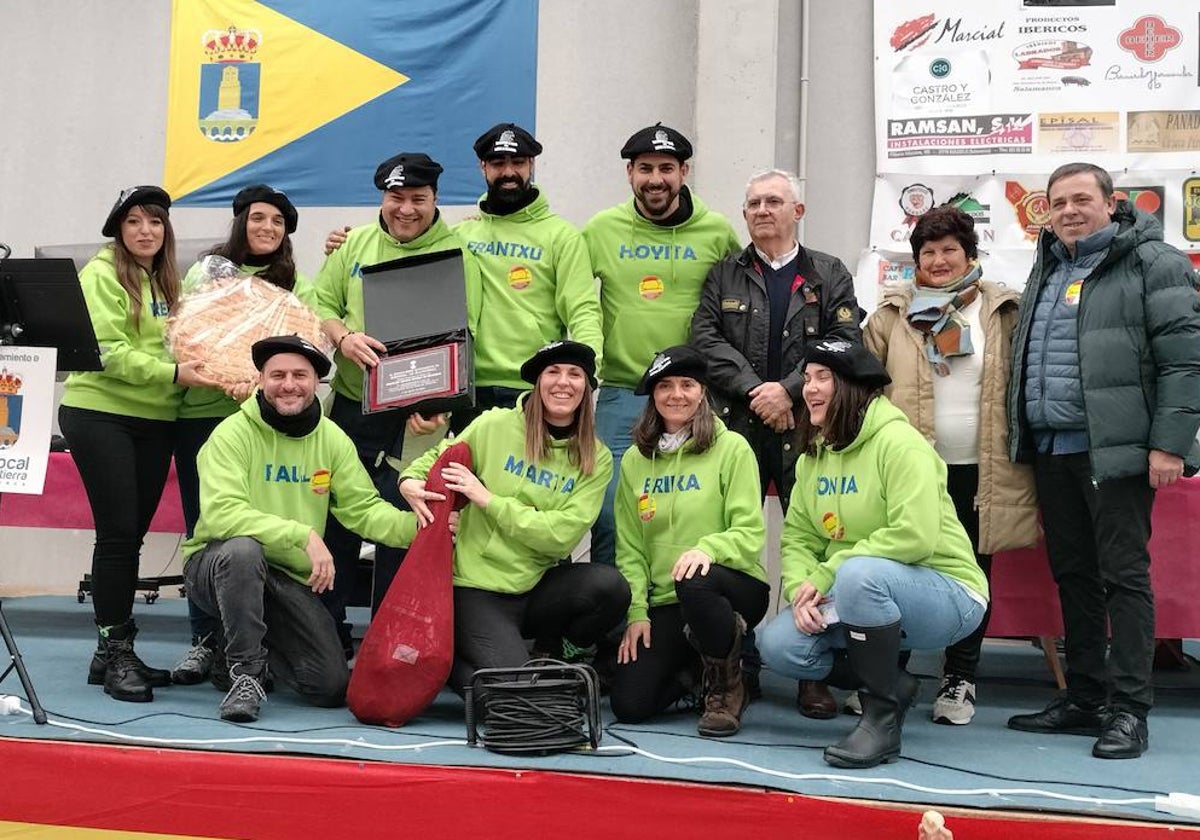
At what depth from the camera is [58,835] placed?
2.69 metres

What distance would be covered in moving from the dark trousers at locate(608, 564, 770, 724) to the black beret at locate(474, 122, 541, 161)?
1412mm

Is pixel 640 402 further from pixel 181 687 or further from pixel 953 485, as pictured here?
pixel 181 687

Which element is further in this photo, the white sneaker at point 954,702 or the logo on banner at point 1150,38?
the logo on banner at point 1150,38

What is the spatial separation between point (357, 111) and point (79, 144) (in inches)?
62.2

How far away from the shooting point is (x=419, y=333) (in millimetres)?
3586

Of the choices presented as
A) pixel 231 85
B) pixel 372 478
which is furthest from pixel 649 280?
pixel 231 85

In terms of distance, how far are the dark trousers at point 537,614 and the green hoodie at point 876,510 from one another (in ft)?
1.62

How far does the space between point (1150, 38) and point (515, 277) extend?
3.17m

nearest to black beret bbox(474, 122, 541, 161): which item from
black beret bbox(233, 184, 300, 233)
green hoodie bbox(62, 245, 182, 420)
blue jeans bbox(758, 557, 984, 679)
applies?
black beret bbox(233, 184, 300, 233)

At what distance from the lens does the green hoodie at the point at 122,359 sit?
3344 millimetres

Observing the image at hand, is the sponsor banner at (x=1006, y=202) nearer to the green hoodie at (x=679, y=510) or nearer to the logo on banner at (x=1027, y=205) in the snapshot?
the logo on banner at (x=1027, y=205)

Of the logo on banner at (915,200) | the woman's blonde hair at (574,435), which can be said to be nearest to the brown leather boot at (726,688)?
the woman's blonde hair at (574,435)

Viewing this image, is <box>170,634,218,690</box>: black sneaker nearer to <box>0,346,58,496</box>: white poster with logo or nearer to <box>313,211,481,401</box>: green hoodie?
<box>0,346,58,496</box>: white poster with logo

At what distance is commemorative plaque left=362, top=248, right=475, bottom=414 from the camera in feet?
11.4
